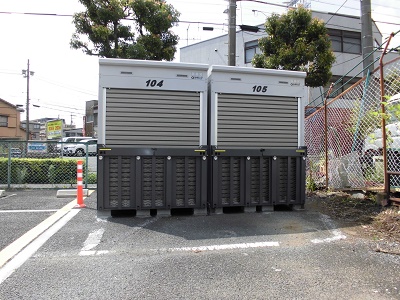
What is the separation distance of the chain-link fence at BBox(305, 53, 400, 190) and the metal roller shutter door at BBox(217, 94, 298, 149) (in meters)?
1.43

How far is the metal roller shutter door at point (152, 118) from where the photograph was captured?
591 centimetres

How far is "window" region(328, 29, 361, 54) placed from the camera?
71.0 feet

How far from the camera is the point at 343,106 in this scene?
820 cm

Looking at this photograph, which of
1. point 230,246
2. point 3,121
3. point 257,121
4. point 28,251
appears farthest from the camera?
point 3,121

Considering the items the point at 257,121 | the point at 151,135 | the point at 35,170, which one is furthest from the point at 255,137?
the point at 35,170

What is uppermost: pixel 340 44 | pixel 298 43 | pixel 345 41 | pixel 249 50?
pixel 345 41

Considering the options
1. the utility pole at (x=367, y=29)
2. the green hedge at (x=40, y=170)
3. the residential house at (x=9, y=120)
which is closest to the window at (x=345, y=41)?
the utility pole at (x=367, y=29)

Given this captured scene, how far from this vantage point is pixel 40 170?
10406mm

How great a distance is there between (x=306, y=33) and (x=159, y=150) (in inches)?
326

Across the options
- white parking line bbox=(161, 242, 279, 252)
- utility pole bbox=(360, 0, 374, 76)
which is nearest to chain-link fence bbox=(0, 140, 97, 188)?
white parking line bbox=(161, 242, 279, 252)

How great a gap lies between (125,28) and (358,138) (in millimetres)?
7746

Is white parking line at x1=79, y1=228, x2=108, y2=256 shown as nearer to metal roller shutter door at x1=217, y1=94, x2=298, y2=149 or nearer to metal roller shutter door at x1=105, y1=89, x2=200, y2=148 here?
metal roller shutter door at x1=105, y1=89, x2=200, y2=148

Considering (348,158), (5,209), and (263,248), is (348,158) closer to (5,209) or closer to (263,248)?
(263,248)

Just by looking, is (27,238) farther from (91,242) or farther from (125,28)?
(125,28)
